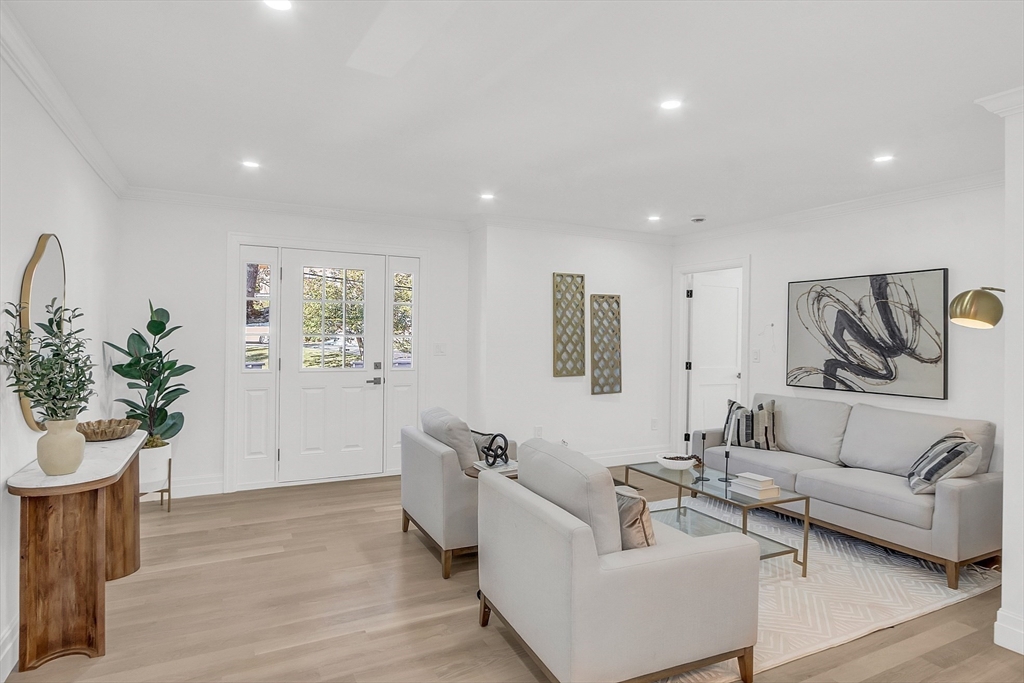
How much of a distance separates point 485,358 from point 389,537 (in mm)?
1997

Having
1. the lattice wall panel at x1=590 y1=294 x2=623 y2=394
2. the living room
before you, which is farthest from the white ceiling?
the lattice wall panel at x1=590 y1=294 x2=623 y2=394

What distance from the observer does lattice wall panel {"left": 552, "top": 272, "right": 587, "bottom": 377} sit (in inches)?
223

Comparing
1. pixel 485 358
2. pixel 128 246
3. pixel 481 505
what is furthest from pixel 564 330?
pixel 128 246

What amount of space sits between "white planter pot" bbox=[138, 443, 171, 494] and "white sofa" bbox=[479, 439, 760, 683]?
9.42 ft

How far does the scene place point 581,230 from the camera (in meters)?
5.76

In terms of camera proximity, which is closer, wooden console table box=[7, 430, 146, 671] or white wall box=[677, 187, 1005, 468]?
wooden console table box=[7, 430, 146, 671]

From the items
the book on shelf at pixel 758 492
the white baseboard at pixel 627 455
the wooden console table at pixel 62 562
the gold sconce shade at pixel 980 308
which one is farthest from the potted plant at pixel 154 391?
the gold sconce shade at pixel 980 308

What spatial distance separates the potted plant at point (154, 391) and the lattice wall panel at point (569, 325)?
122 inches

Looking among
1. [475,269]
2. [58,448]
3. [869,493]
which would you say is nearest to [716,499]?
[869,493]

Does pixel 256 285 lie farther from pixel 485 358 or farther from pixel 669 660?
pixel 669 660

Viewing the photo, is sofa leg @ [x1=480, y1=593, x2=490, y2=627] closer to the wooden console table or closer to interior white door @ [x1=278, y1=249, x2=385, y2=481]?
the wooden console table

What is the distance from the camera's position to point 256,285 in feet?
16.2

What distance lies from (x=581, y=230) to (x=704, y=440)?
230 cm

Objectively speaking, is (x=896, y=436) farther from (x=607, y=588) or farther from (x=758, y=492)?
(x=607, y=588)
